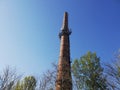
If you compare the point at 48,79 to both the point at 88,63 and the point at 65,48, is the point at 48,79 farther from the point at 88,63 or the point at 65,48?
the point at 88,63

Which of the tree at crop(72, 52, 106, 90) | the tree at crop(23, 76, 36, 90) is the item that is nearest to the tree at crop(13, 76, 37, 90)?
the tree at crop(23, 76, 36, 90)

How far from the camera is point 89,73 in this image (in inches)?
928

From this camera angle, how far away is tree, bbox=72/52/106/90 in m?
22.6

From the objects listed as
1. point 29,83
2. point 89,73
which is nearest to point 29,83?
point 29,83

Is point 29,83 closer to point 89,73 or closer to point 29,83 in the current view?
point 29,83

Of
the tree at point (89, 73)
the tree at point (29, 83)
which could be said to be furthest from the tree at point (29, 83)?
the tree at point (89, 73)

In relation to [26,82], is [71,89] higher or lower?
lower

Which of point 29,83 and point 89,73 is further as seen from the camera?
point 29,83

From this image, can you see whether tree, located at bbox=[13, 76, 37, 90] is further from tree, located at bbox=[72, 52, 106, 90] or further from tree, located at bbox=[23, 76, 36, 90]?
tree, located at bbox=[72, 52, 106, 90]

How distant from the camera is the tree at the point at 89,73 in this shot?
22609 mm

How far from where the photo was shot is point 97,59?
24766mm

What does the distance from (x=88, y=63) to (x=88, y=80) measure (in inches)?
101

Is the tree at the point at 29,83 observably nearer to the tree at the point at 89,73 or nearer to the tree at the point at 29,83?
the tree at the point at 29,83

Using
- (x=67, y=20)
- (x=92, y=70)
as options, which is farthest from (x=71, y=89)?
(x=67, y=20)
